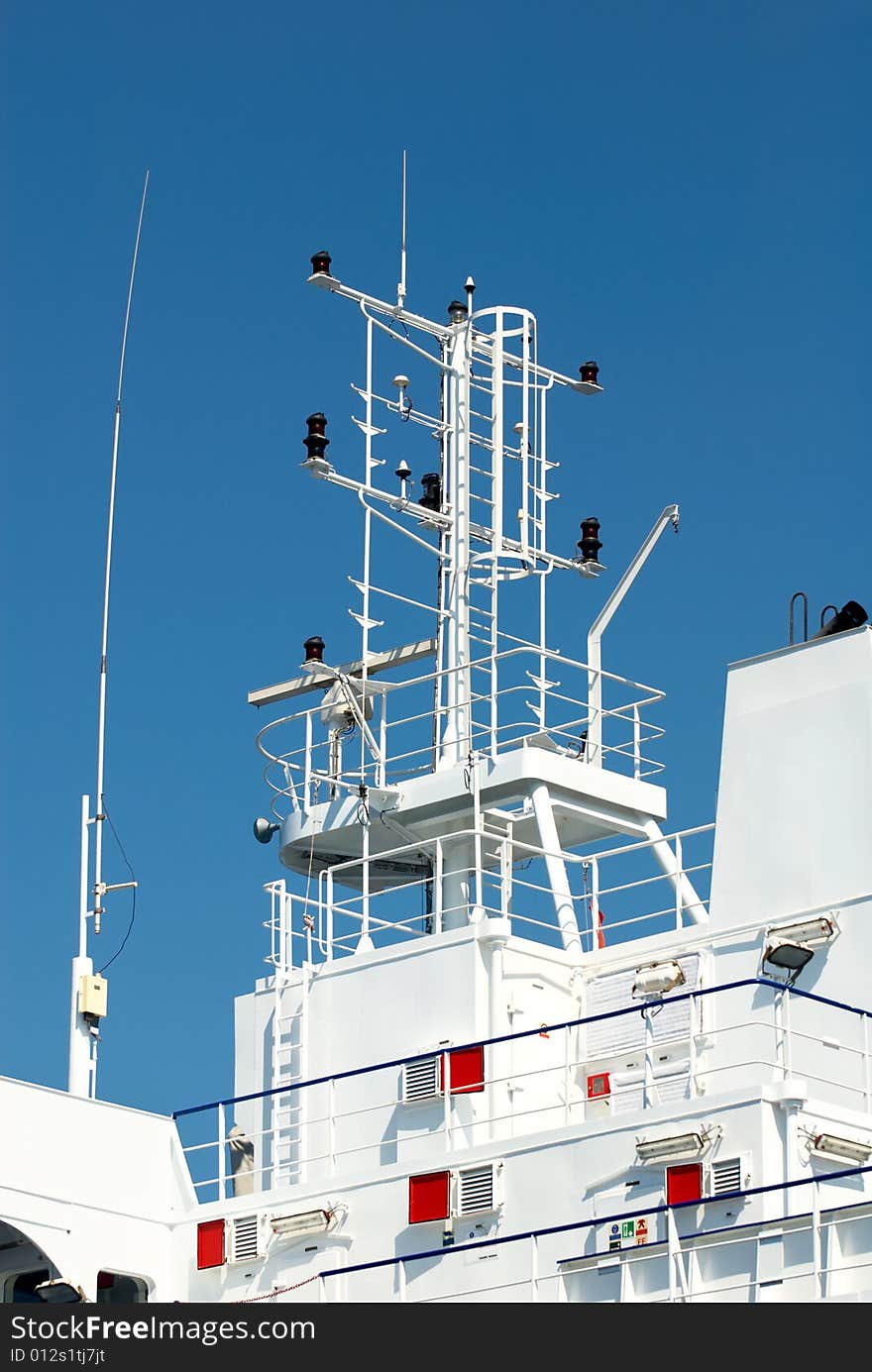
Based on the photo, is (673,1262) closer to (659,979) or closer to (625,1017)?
(659,979)

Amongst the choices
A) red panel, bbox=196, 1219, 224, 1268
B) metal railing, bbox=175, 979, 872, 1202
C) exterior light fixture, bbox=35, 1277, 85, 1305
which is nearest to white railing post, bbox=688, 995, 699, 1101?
metal railing, bbox=175, 979, 872, 1202

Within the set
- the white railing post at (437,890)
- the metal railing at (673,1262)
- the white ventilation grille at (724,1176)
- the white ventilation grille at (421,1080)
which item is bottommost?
the metal railing at (673,1262)

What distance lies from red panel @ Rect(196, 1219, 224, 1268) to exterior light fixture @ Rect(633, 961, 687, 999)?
4.52 metres

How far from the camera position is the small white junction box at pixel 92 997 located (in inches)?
997

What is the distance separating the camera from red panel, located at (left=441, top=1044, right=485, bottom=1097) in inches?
959

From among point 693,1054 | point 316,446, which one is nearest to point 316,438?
point 316,446

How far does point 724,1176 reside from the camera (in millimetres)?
21266

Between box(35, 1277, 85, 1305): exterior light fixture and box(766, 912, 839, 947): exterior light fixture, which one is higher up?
box(766, 912, 839, 947): exterior light fixture

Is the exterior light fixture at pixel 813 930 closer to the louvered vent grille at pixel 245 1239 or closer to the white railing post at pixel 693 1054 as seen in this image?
the white railing post at pixel 693 1054

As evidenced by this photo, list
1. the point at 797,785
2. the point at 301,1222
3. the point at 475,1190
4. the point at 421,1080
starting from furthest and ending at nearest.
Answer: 1. the point at 421,1080
2. the point at 797,785
3. the point at 301,1222
4. the point at 475,1190

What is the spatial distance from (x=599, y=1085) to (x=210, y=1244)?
395 centimetres

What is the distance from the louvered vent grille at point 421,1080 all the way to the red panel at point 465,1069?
19cm

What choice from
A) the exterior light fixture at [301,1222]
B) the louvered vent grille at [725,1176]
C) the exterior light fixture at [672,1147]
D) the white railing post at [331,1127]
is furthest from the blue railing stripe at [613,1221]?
the white railing post at [331,1127]

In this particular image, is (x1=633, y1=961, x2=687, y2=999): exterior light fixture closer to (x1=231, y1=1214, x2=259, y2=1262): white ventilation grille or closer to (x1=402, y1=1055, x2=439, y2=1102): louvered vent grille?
(x1=402, y1=1055, x2=439, y2=1102): louvered vent grille
